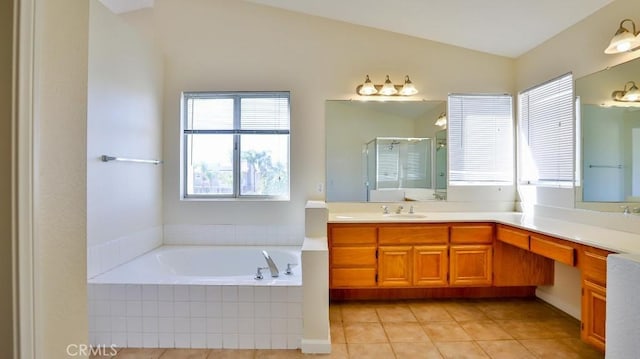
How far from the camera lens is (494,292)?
3.32 m

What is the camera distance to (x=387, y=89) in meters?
3.45

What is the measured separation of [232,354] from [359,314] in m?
1.15

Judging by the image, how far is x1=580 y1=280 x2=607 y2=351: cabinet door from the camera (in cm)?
190

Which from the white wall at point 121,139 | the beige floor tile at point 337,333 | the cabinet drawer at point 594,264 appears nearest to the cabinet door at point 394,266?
the beige floor tile at point 337,333

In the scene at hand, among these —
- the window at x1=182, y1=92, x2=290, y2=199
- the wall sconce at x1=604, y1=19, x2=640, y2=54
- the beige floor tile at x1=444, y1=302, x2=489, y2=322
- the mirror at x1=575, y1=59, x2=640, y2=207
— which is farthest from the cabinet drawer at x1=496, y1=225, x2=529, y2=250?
the window at x1=182, y1=92, x2=290, y2=199

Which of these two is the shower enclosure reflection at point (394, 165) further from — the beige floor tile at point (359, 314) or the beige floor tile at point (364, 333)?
the beige floor tile at point (364, 333)

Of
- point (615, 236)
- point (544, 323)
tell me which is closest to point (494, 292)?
point (544, 323)

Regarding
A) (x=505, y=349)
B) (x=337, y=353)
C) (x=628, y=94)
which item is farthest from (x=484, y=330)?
(x=628, y=94)

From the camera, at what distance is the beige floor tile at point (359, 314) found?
2797 mm

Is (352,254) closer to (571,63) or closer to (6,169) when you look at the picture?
(571,63)

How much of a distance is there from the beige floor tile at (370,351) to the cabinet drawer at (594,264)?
132cm

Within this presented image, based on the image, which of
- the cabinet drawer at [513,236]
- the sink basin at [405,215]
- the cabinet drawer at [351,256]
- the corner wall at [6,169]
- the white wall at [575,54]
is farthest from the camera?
the sink basin at [405,215]

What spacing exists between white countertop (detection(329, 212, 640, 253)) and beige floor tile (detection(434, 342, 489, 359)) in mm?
968

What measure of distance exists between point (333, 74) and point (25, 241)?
128 inches
